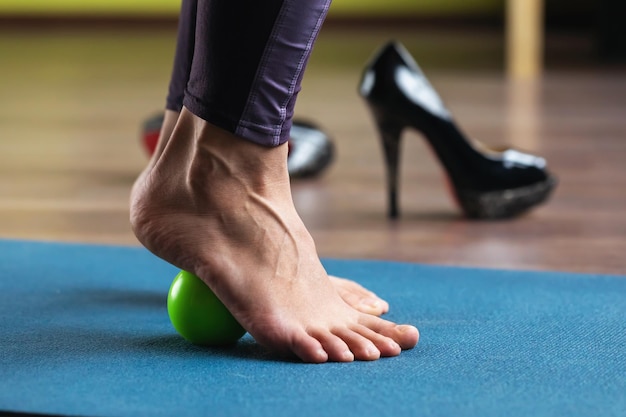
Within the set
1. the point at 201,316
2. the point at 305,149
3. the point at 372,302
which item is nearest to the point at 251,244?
the point at 201,316

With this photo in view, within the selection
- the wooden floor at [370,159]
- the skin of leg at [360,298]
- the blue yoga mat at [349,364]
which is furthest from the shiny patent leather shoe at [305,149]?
the skin of leg at [360,298]

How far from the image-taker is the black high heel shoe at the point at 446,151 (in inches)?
62.1

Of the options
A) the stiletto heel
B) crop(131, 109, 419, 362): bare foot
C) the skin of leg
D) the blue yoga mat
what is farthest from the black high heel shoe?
crop(131, 109, 419, 362): bare foot

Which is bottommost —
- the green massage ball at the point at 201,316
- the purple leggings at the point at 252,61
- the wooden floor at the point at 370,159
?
the wooden floor at the point at 370,159

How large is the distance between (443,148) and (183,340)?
758mm

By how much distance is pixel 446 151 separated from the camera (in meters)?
1.62

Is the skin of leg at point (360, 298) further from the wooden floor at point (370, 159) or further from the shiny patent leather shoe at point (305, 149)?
the shiny patent leather shoe at point (305, 149)

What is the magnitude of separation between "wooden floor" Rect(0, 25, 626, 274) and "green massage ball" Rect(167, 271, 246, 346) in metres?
0.49

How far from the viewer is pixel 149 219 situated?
3.20 ft

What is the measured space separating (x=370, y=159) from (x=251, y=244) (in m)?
1.33

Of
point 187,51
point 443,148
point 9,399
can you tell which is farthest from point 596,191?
point 9,399

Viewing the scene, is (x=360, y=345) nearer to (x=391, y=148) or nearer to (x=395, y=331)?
(x=395, y=331)

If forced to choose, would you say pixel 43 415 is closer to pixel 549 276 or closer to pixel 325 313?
pixel 325 313

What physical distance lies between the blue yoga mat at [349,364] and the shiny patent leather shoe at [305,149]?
0.73m
